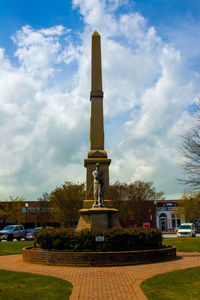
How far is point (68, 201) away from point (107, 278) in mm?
34922

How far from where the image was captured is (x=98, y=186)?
15445mm

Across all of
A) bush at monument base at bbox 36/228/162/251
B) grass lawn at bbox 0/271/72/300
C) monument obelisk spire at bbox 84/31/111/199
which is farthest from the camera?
monument obelisk spire at bbox 84/31/111/199

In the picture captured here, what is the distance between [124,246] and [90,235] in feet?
4.79

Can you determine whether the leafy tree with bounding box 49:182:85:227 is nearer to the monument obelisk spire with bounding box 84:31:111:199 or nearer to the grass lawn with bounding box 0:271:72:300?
the monument obelisk spire with bounding box 84:31:111:199

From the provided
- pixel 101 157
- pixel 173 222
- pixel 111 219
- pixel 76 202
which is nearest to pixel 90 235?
pixel 111 219

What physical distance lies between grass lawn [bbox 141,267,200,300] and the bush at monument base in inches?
124

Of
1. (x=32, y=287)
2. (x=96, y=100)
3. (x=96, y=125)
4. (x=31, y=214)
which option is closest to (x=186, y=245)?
(x=96, y=125)

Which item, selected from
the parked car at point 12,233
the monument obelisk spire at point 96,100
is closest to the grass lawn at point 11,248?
the parked car at point 12,233

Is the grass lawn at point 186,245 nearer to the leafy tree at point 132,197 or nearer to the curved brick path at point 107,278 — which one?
the curved brick path at point 107,278

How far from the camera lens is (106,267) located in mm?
10539

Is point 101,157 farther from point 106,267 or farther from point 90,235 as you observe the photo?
point 106,267

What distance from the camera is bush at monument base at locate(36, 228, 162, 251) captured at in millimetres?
11930

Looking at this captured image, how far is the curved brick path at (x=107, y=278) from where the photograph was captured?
682 cm

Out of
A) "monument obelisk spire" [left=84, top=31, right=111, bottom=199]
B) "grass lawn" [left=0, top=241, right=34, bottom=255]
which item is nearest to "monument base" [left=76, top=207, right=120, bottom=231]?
"monument obelisk spire" [left=84, top=31, right=111, bottom=199]
